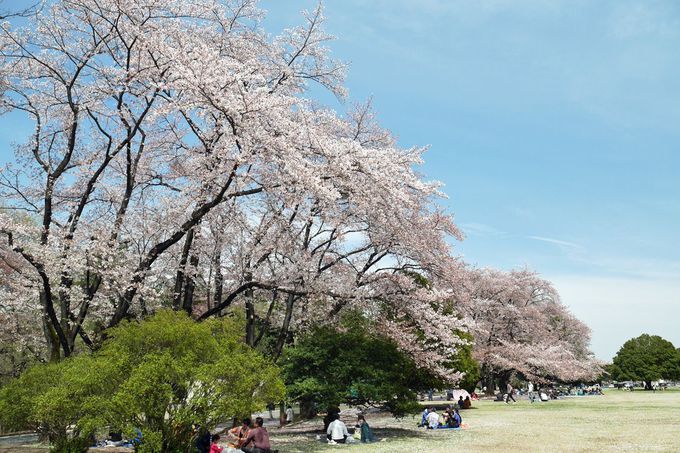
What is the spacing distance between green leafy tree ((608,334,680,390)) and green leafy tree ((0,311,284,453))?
7462cm

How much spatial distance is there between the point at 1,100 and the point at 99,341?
25.0 ft

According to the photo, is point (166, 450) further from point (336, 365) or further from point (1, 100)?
point (1, 100)

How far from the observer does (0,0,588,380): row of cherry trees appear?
14883 millimetres

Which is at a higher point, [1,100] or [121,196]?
[1,100]

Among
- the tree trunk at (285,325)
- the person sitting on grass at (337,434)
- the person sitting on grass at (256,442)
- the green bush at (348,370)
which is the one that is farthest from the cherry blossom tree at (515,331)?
the person sitting on grass at (256,442)

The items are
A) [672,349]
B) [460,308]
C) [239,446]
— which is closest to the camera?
[239,446]

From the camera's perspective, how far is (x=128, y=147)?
16.3 meters

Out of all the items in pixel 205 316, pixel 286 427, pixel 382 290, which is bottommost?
pixel 286 427

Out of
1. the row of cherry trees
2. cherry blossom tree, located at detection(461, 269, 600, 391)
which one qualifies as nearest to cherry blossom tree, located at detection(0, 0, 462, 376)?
the row of cherry trees

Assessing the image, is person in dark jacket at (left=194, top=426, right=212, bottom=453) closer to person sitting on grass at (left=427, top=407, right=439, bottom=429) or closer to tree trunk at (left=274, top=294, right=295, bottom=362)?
tree trunk at (left=274, top=294, right=295, bottom=362)

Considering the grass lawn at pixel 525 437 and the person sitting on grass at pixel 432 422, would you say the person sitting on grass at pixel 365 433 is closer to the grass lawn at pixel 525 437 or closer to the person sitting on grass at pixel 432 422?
the grass lawn at pixel 525 437

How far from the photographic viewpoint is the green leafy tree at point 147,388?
11.9m

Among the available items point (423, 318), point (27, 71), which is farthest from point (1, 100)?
point (423, 318)

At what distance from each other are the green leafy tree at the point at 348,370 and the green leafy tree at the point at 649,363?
6527 centimetres
